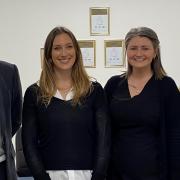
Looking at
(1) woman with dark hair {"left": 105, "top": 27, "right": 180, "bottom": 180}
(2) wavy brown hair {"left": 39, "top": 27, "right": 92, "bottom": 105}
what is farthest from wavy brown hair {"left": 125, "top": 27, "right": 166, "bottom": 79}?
(2) wavy brown hair {"left": 39, "top": 27, "right": 92, "bottom": 105}

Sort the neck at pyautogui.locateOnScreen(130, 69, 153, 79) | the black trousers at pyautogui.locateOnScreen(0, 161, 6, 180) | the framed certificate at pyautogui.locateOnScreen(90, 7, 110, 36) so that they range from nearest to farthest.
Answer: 1. the black trousers at pyautogui.locateOnScreen(0, 161, 6, 180)
2. the neck at pyautogui.locateOnScreen(130, 69, 153, 79)
3. the framed certificate at pyautogui.locateOnScreen(90, 7, 110, 36)

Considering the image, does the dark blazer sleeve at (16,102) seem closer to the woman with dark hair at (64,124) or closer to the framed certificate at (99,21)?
the woman with dark hair at (64,124)

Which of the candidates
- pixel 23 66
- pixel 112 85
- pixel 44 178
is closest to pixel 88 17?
pixel 23 66

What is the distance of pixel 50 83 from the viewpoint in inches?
70.6

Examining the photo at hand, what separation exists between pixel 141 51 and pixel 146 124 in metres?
0.41

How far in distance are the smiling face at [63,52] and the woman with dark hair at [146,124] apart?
34 cm

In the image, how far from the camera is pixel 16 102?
1.91 metres

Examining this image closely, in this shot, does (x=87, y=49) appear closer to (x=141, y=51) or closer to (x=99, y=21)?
(x=99, y=21)

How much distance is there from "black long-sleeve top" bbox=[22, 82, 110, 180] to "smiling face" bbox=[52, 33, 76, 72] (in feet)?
0.60

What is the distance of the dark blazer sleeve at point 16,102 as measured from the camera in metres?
1.82

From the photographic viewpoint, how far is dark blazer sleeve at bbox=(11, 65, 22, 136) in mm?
1819

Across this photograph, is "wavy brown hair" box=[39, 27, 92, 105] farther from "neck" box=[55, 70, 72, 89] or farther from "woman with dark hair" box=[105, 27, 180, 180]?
"woman with dark hair" box=[105, 27, 180, 180]

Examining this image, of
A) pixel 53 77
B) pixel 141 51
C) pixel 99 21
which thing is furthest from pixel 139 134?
pixel 99 21

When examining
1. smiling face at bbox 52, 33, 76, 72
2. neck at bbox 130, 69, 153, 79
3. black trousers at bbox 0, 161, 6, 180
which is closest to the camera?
black trousers at bbox 0, 161, 6, 180
